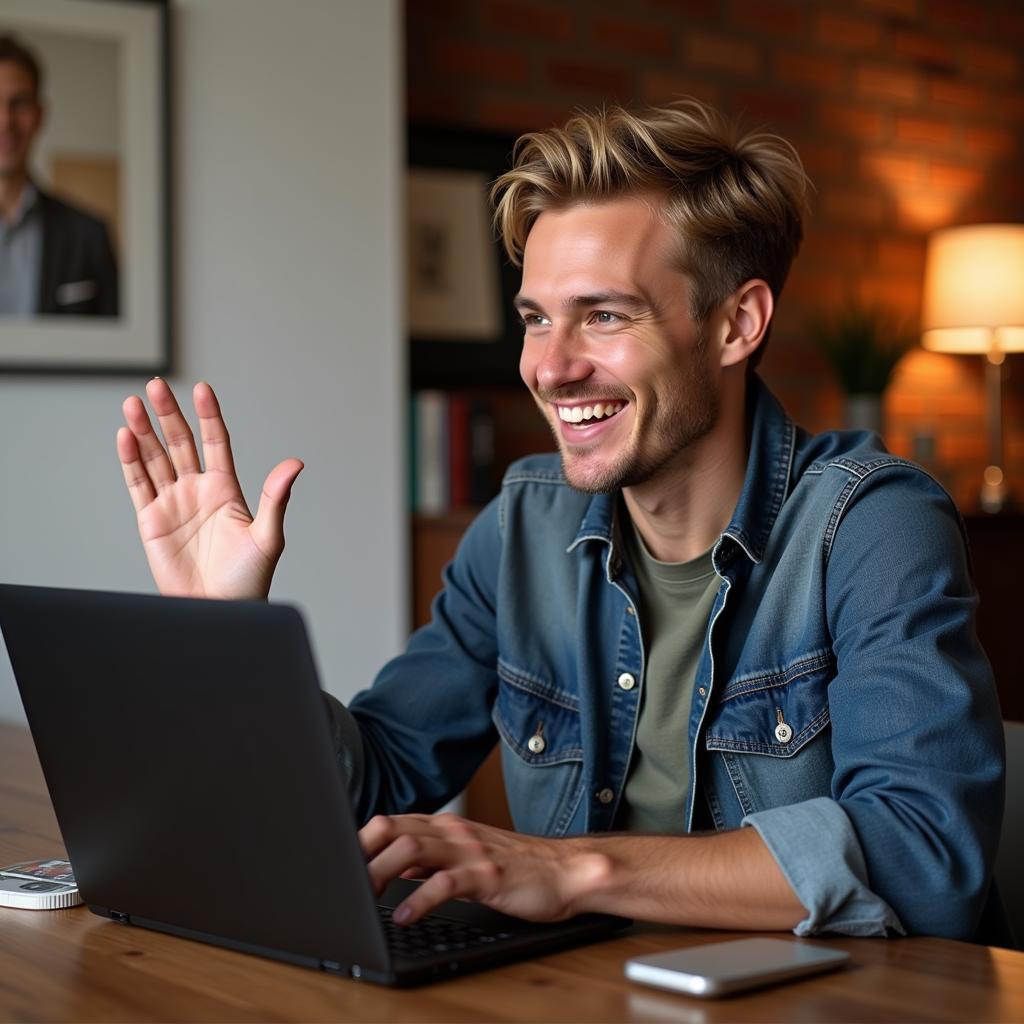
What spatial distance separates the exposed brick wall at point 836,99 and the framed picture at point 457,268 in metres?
0.12

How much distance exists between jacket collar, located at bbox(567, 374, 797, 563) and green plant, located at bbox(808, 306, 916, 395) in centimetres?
237


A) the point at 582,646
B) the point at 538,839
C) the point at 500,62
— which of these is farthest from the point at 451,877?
the point at 500,62

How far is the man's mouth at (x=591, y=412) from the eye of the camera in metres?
1.66

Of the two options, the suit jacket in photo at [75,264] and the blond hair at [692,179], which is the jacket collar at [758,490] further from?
the suit jacket in photo at [75,264]

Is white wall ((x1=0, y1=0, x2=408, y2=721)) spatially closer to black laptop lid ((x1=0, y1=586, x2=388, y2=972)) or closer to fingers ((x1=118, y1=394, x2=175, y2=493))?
fingers ((x1=118, y1=394, x2=175, y2=493))

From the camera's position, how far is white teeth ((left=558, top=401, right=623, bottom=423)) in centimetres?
167

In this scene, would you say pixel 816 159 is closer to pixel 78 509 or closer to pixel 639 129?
pixel 78 509

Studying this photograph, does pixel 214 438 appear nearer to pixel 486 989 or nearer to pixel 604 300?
pixel 604 300

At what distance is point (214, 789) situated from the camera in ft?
3.29

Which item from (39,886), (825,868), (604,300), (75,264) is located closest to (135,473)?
(39,886)

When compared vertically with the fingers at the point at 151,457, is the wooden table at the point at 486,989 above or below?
below

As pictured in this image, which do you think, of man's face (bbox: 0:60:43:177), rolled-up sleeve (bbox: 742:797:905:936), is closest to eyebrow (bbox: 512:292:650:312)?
rolled-up sleeve (bbox: 742:797:905:936)

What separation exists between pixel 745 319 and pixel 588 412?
22 cm

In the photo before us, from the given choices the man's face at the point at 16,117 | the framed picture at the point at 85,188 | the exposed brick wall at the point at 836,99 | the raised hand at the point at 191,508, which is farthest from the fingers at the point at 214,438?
the exposed brick wall at the point at 836,99
